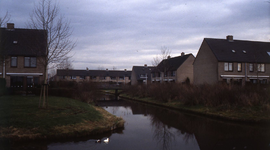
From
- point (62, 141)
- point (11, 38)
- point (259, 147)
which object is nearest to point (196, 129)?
point (259, 147)

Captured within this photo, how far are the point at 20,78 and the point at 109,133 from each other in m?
21.5

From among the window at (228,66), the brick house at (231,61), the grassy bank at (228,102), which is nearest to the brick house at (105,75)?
the brick house at (231,61)

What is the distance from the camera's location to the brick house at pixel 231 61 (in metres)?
37.4

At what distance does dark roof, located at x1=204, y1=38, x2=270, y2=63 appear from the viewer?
38062 millimetres

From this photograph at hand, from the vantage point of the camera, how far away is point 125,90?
41969 mm

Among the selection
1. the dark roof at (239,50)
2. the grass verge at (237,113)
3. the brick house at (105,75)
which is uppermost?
the dark roof at (239,50)

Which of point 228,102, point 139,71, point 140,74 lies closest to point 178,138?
point 228,102

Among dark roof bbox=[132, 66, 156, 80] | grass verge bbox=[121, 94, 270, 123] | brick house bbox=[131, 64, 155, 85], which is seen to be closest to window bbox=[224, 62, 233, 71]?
grass verge bbox=[121, 94, 270, 123]

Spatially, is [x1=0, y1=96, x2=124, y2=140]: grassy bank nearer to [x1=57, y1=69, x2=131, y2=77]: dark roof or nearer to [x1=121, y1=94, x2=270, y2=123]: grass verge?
[x1=121, y1=94, x2=270, y2=123]: grass verge

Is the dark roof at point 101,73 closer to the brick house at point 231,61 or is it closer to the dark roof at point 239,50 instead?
the brick house at point 231,61

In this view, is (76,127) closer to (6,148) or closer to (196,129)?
(6,148)

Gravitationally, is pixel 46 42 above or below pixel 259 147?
above

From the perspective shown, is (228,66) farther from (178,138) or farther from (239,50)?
(178,138)

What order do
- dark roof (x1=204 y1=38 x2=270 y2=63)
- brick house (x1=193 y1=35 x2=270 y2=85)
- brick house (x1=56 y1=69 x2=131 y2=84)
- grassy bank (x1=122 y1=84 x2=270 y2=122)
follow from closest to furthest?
grassy bank (x1=122 y1=84 x2=270 y2=122) → brick house (x1=193 y1=35 x2=270 y2=85) → dark roof (x1=204 y1=38 x2=270 y2=63) → brick house (x1=56 y1=69 x2=131 y2=84)
